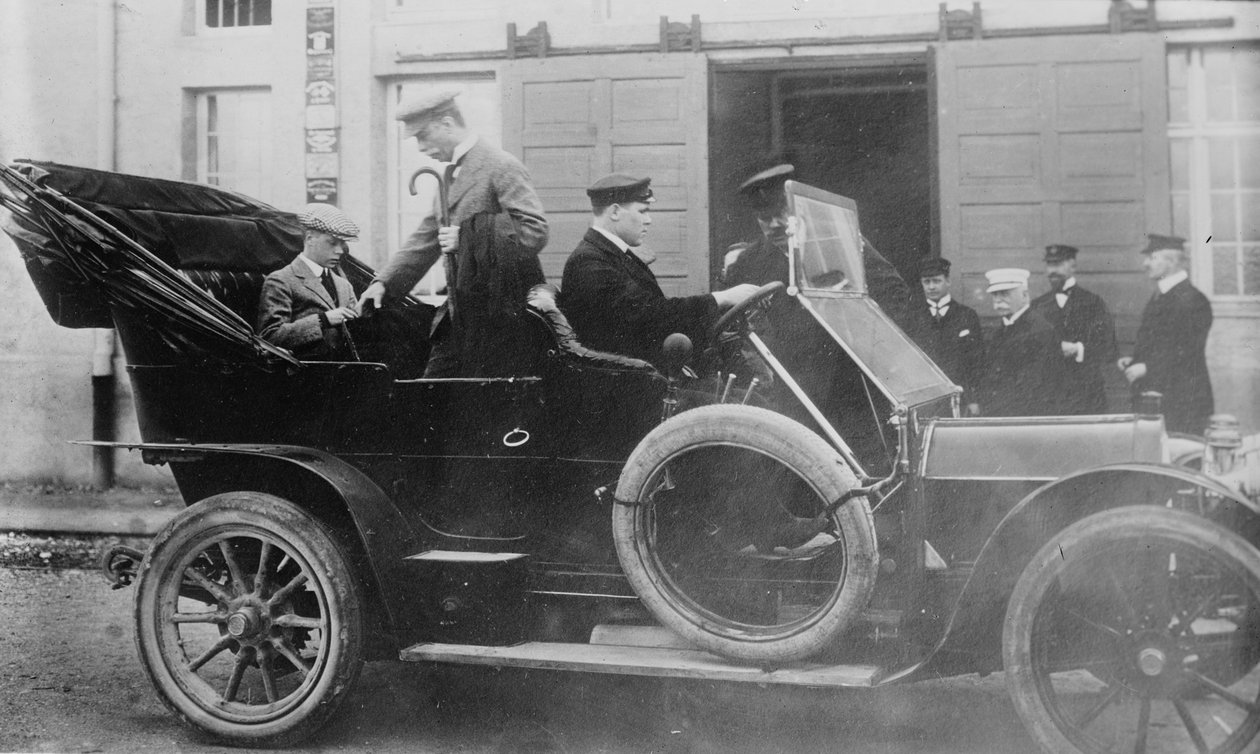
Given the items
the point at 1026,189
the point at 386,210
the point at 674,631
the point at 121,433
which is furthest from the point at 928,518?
the point at 121,433

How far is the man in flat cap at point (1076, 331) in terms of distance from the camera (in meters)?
4.04

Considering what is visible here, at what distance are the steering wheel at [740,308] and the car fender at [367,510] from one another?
1.08 meters

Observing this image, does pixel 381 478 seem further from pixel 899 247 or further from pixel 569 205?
pixel 899 247

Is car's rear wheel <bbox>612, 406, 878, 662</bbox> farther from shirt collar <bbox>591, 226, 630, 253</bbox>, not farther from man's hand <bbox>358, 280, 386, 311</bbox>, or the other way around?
man's hand <bbox>358, 280, 386, 311</bbox>

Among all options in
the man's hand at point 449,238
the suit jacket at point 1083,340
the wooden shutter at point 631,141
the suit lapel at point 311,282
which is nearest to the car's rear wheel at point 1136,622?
the suit jacket at point 1083,340

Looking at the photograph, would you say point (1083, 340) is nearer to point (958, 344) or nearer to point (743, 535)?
point (958, 344)

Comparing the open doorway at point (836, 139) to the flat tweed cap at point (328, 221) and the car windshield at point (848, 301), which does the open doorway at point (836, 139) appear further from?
the flat tweed cap at point (328, 221)

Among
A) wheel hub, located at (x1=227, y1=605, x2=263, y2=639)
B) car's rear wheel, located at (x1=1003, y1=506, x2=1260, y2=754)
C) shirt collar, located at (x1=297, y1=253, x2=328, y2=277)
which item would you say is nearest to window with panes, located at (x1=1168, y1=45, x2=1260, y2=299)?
car's rear wheel, located at (x1=1003, y1=506, x2=1260, y2=754)

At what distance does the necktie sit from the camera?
3664 millimetres

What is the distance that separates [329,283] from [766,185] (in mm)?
1630

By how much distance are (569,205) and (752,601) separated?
8.00 ft

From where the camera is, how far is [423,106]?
129 inches

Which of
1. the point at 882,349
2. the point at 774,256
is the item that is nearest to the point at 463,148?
the point at 774,256

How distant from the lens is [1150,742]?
2803 millimetres
